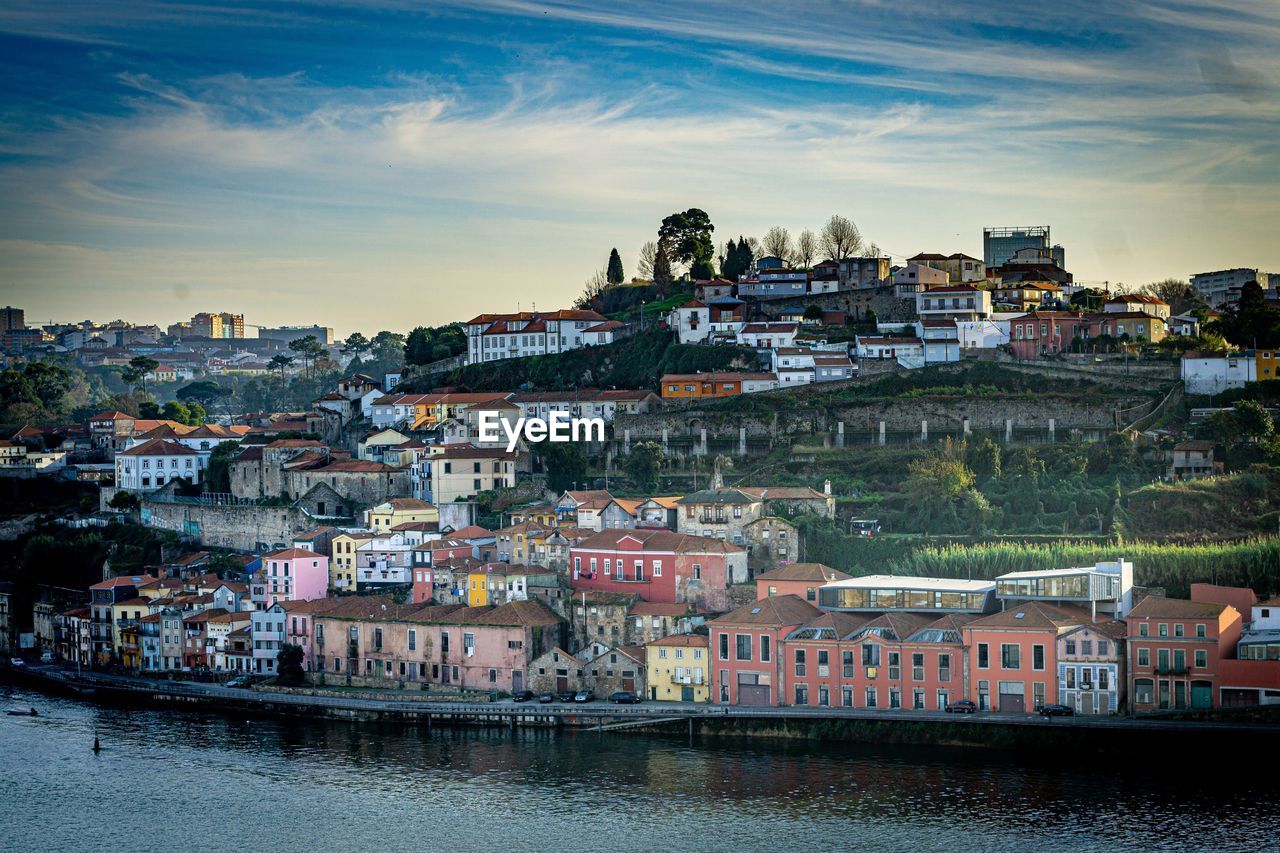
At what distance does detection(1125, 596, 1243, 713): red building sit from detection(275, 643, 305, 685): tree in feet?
55.7

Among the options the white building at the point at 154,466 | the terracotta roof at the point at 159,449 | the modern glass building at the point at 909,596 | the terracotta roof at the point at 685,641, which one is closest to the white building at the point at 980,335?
the modern glass building at the point at 909,596

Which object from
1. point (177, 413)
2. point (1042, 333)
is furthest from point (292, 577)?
point (177, 413)

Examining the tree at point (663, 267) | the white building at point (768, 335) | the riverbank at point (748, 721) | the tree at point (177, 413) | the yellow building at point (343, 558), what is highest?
the tree at point (663, 267)

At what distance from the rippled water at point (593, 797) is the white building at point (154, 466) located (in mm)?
19882

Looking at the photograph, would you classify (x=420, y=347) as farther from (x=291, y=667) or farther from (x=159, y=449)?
(x=291, y=667)

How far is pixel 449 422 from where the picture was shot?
4641 cm

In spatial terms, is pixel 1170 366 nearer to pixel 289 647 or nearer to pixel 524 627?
pixel 524 627

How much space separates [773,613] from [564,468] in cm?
1196

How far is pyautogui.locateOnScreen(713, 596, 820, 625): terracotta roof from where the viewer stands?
30.3m

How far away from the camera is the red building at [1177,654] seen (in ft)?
90.7

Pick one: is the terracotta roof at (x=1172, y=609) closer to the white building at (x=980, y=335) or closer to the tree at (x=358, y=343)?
Answer: the white building at (x=980, y=335)

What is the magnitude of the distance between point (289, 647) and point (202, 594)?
442 cm

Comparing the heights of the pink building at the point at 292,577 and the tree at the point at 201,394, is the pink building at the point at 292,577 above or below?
below

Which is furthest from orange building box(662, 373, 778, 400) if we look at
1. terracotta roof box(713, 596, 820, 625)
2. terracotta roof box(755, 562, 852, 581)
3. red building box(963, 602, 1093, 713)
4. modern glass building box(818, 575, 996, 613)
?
red building box(963, 602, 1093, 713)
